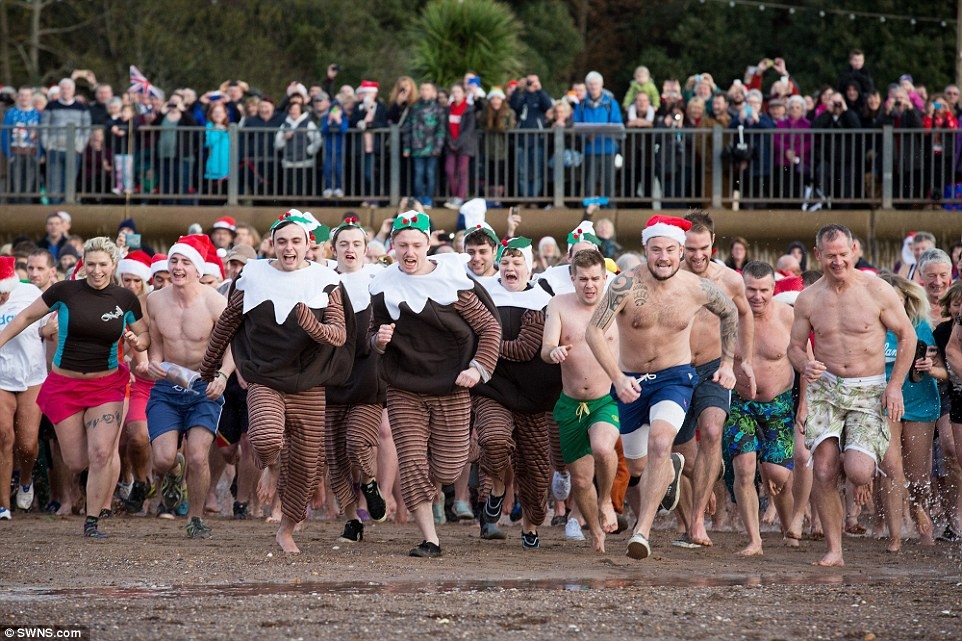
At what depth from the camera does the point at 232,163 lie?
2150 cm

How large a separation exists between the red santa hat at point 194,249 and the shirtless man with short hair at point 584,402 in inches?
114

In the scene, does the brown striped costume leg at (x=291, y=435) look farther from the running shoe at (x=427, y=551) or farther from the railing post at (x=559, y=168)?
the railing post at (x=559, y=168)

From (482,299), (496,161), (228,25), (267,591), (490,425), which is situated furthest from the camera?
(228,25)

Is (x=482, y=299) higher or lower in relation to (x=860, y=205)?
lower

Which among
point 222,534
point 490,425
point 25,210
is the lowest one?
point 222,534

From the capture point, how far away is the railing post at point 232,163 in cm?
2131

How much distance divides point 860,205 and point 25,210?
10.6m

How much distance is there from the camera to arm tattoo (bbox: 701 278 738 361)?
10.4 metres

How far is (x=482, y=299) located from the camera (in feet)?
34.0

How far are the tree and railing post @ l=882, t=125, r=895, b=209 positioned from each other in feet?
25.4

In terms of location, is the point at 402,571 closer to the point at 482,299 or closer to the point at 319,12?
the point at 482,299

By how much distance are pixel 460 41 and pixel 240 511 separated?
47.4ft

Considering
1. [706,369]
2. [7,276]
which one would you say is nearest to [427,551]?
[706,369]

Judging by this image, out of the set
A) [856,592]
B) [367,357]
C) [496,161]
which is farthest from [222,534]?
[496,161]
